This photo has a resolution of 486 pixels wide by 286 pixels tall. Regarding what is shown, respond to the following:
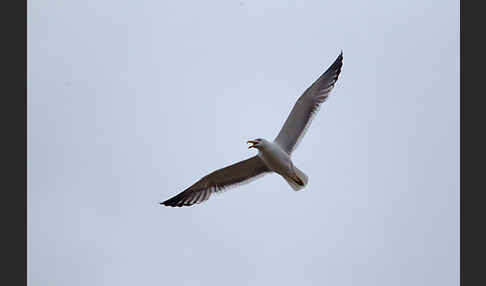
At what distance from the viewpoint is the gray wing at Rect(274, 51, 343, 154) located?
29.3 ft

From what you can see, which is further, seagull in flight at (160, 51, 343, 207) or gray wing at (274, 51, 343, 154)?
gray wing at (274, 51, 343, 154)

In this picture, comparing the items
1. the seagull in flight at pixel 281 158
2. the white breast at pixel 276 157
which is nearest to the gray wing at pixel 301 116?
the seagull in flight at pixel 281 158

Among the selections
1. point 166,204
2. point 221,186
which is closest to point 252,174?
point 221,186

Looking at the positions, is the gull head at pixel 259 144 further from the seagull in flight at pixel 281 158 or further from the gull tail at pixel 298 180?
the gull tail at pixel 298 180

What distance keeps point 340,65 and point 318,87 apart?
0.42 m

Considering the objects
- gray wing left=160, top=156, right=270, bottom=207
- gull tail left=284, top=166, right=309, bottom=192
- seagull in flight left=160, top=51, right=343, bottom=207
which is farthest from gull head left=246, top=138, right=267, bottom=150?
gull tail left=284, top=166, right=309, bottom=192

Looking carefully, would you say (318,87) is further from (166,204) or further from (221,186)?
(166,204)

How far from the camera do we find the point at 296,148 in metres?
8.98

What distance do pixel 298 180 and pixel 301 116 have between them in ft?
2.27

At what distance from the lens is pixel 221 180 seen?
912 centimetres

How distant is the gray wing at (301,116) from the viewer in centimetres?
894

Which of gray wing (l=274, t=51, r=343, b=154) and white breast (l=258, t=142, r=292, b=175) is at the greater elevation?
gray wing (l=274, t=51, r=343, b=154)

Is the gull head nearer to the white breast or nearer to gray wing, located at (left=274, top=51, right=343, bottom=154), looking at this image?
the white breast

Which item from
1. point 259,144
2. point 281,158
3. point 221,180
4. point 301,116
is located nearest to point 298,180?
point 281,158
